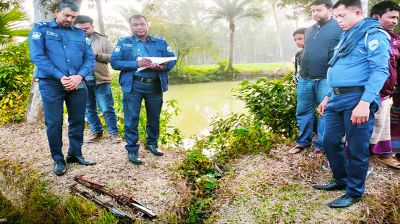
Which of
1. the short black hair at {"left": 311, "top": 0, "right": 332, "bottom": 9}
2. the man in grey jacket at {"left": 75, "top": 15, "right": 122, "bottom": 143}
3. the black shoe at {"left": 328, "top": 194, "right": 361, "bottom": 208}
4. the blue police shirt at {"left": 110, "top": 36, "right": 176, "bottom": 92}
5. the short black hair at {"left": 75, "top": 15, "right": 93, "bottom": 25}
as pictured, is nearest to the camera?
the black shoe at {"left": 328, "top": 194, "right": 361, "bottom": 208}

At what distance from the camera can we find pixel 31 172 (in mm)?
3492

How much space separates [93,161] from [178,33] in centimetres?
2140

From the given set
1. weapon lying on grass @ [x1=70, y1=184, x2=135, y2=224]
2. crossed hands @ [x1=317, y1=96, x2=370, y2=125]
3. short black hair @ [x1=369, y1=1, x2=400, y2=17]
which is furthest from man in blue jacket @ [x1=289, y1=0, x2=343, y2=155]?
weapon lying on grass @ [x1=70, y1=184, x2=135, y2=224]

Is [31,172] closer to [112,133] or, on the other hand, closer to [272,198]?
[112,133]

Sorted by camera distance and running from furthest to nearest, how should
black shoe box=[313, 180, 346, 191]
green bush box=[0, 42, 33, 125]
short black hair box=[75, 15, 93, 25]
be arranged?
green bush box=[0, 42, 33, 125] → short black hair box=[75, 15, 93, 25] → black shoe box=[313, 180, 346, 191]

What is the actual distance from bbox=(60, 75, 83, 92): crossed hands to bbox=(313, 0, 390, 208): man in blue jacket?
242 centimetres

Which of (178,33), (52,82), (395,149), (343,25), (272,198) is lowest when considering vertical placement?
(272,198)

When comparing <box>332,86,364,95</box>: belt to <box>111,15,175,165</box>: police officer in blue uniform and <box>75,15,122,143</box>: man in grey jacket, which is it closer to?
<box>111,15,175,165</box>: police officer in blue uniform

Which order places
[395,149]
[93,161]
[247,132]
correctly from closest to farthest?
[395,149]
[93,161]
[247,132]

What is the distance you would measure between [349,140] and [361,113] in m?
0.28

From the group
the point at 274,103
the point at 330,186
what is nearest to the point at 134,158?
the point at 274,103

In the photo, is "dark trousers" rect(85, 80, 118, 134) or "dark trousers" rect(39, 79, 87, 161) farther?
"dark trousers" rect(85, 80, 118, 134)

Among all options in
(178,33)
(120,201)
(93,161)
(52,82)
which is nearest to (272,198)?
(120,201)

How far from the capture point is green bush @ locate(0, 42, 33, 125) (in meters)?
5.74
